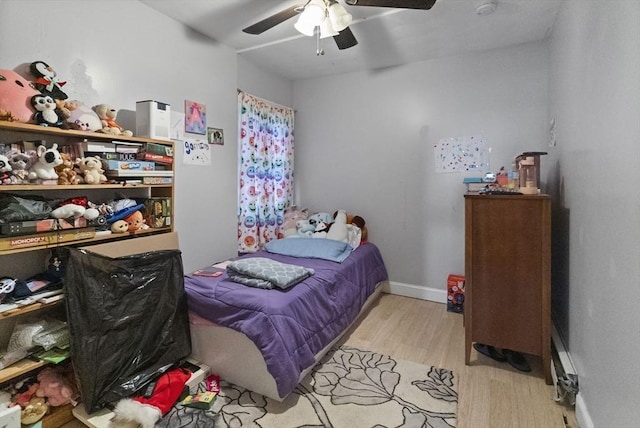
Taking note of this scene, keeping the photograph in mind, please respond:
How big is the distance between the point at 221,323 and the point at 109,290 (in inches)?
24.3

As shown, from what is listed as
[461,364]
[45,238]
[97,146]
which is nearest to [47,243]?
[45,238]

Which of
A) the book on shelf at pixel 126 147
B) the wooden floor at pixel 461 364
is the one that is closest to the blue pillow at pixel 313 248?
the wooden floor at pixel 461 364

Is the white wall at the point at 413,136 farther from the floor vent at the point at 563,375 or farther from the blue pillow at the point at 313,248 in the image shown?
the floor vent at the point at 563,375

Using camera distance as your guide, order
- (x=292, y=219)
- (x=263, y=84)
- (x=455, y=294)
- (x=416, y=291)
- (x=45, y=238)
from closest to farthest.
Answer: (x=45, y=238), (x=455, y=294), (x=416, y=291), (x=263, y=84), (x=292, y=219)

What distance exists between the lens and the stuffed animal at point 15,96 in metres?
1.56

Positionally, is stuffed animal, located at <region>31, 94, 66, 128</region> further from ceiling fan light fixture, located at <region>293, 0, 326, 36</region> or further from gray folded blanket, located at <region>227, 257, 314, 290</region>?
ceiling fan light fixture, located at <region>293, 0, 326, 36</region>

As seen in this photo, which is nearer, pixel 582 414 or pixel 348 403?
pixel 582 414

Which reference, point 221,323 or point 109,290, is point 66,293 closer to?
point 109,290

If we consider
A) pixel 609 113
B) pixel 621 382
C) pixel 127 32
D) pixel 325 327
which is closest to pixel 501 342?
pixel 621 382

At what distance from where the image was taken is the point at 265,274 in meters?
2.10

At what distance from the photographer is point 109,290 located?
173 centimetres

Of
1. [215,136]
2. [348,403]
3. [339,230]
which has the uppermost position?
[215,136]

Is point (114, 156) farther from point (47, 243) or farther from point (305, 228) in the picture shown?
point (305, 228)

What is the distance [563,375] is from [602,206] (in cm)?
102
